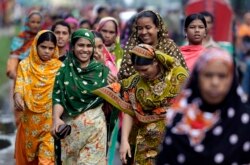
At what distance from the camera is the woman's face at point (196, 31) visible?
9414 mm

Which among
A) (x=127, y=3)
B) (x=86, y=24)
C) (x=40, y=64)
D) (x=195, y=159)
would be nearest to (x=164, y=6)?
(x=127, y=3)

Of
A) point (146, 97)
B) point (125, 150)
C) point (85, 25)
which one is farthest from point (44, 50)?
point (85, 25)

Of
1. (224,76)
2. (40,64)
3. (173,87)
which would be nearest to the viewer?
(224,76)

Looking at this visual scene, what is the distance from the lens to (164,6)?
153 feet

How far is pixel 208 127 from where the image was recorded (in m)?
5.45

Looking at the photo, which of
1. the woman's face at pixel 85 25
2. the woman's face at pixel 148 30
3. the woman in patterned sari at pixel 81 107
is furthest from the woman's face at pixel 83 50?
the woman's face at pixel 85 25

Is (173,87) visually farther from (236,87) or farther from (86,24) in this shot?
(86,24)

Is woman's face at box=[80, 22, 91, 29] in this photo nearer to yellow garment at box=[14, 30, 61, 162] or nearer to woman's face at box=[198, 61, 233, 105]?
yellow garment at box=[14, 30, 61, 162]

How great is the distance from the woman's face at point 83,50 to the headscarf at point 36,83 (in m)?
1.02

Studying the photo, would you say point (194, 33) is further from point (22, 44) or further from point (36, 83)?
point (22, 44)

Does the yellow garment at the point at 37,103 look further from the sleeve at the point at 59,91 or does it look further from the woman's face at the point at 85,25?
the woman's face at the point at 85,25

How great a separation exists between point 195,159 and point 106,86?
8.63 ft

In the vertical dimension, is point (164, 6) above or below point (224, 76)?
below

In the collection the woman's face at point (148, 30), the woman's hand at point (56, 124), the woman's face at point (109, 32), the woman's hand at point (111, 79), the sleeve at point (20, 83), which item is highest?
the woman's face at point (148, 30)
